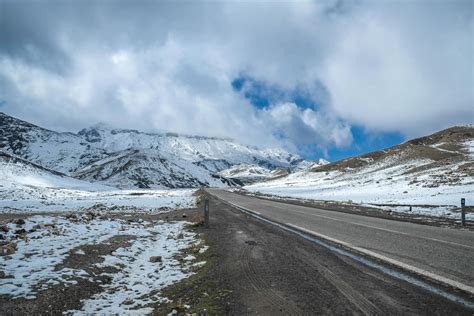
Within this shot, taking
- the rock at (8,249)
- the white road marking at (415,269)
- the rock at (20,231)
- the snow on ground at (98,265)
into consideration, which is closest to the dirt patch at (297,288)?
the white road marking at (415,269)

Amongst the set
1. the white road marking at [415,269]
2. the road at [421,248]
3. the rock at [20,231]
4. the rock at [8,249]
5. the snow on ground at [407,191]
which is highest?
the snow on ground at [407,191]

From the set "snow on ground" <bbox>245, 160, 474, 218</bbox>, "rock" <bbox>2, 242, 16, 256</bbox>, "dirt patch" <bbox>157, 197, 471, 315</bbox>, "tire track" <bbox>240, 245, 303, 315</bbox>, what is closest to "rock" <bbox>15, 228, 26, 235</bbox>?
"rock" <bbox>2, 242, 16, 256</bbox>

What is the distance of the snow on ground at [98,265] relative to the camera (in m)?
6.05

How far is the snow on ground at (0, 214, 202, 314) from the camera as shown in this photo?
6.05 meters

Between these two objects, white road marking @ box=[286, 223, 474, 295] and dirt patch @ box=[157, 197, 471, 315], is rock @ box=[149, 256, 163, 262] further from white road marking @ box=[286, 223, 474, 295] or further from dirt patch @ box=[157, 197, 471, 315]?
white road marking @ box=[286, 223, 474, 295]

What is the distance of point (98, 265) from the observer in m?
8.14

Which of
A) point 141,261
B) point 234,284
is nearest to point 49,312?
point 234,284

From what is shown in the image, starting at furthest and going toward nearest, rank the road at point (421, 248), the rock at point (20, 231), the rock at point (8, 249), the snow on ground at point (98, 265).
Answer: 1. the rock at point (20, 231)
2. the rock at point (8, 249)
3. the road at point (421, 248)
4. the snow on ground at point (98, 265)

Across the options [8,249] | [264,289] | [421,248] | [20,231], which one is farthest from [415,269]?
[20,231]

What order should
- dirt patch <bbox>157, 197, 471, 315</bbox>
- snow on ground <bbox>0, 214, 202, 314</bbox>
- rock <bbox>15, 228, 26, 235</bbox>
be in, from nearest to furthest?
dirt patch <bbox>157, 197, 471, 315</bbox>, snow on ground <bbox>0, 214, 202, 314</bbox>, rock <bbox>15, 228, 26, 235</bbox>

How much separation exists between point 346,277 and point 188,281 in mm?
3223

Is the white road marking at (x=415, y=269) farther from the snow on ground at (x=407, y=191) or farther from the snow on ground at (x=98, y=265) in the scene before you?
the snow on ground at (x=407, y=191)

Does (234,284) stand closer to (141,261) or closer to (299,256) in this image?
(299,256)

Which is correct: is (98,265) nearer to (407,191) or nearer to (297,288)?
(297,288)
